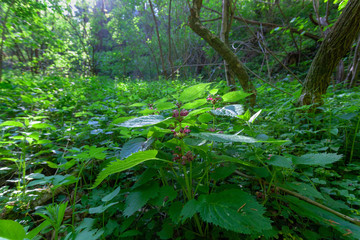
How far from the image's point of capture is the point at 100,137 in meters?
1.78

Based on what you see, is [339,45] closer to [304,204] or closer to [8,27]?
[304,204]

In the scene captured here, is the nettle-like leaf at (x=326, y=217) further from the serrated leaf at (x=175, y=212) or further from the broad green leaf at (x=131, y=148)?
the broad green leaf at (x=131, y=148)

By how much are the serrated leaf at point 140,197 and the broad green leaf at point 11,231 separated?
0.31 meters

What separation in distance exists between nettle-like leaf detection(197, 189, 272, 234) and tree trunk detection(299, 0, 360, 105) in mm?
1657

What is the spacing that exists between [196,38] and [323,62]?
10.4 metres

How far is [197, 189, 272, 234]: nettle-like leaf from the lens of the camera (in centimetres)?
49

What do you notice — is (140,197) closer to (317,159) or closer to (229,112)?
(229,112)

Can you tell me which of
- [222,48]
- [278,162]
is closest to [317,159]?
[278,162]

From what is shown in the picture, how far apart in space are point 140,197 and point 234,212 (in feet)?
1.32

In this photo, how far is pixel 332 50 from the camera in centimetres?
178

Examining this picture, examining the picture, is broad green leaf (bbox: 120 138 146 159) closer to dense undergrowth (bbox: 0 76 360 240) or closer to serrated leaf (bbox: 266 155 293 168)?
dense undergrowth (bbox: 0 76 360 240)

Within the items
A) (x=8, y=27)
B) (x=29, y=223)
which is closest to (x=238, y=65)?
(x=29, y=223)

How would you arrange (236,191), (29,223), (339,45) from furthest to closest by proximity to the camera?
(339,45), (29,223), (236,191)

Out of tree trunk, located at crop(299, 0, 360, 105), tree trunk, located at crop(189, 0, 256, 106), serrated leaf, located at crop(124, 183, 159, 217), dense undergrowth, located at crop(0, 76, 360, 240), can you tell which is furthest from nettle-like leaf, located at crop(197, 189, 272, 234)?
tree trunk, located at crop(189, 0, 256, 106)
